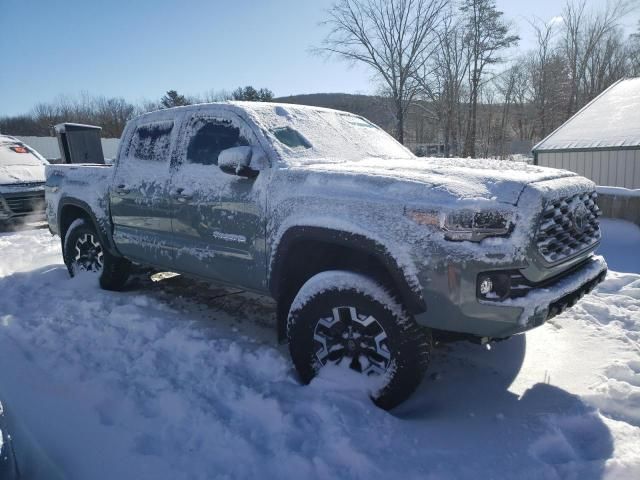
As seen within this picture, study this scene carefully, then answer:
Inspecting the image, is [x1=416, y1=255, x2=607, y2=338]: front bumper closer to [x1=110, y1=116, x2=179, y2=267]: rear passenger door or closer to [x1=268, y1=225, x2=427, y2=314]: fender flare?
[x1=268, y1=225, x2=427, y2=314]: fender flare

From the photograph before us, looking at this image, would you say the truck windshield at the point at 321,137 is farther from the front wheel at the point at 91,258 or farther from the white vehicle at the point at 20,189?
the white vehicle at the point at 20,189

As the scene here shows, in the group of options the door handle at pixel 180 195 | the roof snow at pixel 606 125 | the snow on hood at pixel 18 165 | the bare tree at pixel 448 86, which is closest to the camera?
the door handle at pixel 180 195

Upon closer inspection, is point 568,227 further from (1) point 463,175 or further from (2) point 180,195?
(2) point 180,195

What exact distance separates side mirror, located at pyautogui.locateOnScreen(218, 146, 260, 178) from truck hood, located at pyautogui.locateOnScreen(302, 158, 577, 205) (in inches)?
15.7

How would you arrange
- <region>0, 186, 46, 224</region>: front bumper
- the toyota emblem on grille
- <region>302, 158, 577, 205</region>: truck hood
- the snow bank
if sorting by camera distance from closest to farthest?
<region>302, 158, 577, 205</region>: truck hood, the toyota emblem on grille, the snow bank, <region>0, 186, 46, 224</region>: front bumper

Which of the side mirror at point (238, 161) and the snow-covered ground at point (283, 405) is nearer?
the snow-covered ground at point (283, 405)

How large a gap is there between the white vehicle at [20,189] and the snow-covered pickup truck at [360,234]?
7.23 m

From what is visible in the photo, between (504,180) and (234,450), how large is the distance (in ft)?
6.58

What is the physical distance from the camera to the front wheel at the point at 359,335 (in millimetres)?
2531

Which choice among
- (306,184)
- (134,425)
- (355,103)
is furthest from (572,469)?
(355,103)

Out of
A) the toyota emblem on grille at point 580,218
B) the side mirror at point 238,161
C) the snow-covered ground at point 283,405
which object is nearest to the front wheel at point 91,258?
the snow-covered ground at point 283,405

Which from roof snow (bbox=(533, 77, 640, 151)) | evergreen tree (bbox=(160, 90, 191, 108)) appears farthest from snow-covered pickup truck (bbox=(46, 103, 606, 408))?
evergreen tree (bbox=(160, 90, 191, 108))

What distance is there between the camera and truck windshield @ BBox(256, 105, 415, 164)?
133 inches

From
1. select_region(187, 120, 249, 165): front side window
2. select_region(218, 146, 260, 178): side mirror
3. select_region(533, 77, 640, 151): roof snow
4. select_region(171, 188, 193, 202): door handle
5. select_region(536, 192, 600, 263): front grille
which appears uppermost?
select_region(533, 77, 640, 151): roof snow
